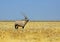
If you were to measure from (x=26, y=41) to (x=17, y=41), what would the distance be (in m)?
0.73

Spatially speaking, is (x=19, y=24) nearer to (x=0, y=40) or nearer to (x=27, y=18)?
(x=27, y=18)

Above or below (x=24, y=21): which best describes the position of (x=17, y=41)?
above

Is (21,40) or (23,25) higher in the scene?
(21,40)

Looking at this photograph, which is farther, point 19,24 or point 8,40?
point 19,24

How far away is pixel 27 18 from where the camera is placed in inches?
1387

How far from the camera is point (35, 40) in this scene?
18.3 meters

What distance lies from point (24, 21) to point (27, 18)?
0.86m

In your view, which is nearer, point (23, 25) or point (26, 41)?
point (26, 41)

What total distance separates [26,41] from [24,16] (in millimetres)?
17229

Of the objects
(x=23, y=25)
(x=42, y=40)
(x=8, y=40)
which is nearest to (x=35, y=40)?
(x=42, y=40)

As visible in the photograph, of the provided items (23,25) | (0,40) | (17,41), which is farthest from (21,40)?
(23,25)

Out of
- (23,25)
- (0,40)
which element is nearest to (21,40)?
(0,40)

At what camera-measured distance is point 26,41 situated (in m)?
17.8

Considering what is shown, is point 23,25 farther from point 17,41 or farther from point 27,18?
point 17,41
